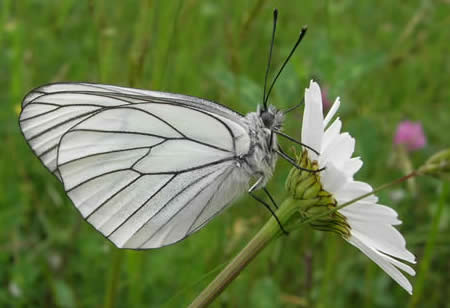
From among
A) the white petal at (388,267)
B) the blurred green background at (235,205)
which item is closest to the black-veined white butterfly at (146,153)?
the blurred green background at (235,205)

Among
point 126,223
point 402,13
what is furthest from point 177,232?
point 402,13

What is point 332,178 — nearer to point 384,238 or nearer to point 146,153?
point 384,238

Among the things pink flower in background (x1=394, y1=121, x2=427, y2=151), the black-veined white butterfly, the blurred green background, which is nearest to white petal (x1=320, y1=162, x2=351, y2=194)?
the black-veined white butterfly

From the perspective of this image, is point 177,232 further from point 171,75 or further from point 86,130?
point 171,75

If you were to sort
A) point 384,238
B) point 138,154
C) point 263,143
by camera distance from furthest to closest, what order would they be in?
point 138,154, point 263,143, point 384,238

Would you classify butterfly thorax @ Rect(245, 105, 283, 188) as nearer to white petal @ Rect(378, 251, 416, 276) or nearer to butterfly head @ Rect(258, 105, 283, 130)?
butterfly head @ Rect(258, 105, 283, 130)

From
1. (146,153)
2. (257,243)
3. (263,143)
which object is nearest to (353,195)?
(257,243)

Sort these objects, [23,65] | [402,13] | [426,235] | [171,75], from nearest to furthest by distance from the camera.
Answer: [426,235], [23,65], [171,75], [402,13]
